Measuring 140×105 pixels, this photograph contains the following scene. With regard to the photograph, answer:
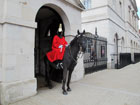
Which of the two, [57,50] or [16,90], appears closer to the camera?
[16,90]

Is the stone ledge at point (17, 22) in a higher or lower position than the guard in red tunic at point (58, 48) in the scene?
higher

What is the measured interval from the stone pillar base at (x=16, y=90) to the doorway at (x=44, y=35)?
2.03 metres

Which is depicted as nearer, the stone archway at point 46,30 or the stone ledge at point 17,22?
the stone ledge at point 17,22

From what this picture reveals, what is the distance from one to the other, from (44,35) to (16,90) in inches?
170

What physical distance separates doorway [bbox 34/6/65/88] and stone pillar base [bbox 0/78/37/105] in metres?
2.03

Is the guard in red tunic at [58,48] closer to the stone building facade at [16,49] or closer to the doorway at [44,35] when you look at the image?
the stone building facade at [16,49]

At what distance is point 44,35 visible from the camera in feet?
23.2

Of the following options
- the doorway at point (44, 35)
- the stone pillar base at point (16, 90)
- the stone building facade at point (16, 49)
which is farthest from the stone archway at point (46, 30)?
the stone pillar base at point (16, 90)

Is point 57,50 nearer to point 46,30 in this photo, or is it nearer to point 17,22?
point 17,22

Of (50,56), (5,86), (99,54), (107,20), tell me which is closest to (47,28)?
(50,56)

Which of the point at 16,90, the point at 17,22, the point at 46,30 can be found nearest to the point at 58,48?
the point at 17,22

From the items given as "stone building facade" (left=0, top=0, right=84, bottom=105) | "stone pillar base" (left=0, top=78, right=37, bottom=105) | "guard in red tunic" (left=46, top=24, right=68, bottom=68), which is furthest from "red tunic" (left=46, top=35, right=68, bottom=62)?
"stone pillar base" (left=0, top=78, right=37, bottom=105)

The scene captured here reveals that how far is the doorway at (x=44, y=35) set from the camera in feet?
19.9

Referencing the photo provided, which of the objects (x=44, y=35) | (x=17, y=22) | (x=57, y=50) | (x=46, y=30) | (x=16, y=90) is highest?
(x=46, y=30)
